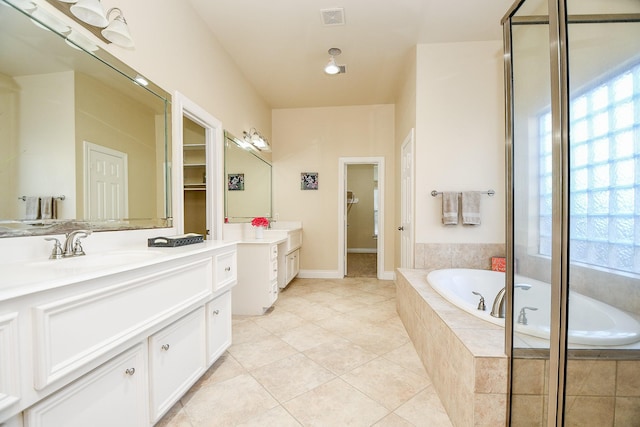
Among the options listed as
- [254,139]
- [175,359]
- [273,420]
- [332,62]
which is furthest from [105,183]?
[332,62]

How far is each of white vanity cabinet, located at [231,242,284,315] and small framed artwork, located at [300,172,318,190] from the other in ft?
5.93

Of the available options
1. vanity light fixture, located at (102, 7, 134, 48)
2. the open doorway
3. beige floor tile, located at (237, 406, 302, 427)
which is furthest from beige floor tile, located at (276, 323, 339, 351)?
the open doorway

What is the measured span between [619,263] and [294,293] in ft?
10.3

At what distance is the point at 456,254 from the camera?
9.12 ft

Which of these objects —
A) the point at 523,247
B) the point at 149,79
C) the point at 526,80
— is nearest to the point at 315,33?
the point at 149,79

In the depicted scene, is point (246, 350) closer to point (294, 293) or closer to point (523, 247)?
point (294, 293)

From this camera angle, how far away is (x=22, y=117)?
1.07 meters

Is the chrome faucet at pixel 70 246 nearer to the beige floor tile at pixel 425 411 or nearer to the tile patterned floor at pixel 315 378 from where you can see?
the tile patterned floor at pixel 315 378

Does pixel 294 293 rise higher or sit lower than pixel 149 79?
lower

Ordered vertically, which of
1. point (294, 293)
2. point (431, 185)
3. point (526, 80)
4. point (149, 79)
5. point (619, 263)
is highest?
point (149, 79)

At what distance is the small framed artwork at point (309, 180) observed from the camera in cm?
447

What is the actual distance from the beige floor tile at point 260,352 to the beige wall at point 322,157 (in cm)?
232

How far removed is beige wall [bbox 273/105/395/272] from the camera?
435 centimetres

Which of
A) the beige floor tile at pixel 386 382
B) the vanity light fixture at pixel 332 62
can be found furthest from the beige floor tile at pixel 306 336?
the vanity light fixture at pixel 332 62
